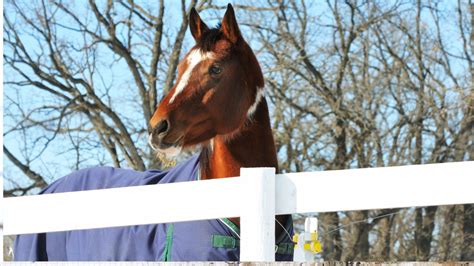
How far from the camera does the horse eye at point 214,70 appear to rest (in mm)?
3072

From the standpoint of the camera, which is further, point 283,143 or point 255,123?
point 283,143

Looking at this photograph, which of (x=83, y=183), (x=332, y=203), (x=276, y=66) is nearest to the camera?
(x=332, y=203)

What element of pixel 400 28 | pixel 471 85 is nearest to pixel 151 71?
pixel 400 28

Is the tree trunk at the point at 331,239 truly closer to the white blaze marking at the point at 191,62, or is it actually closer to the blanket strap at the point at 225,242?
the white blaze marking at the point at 191,62

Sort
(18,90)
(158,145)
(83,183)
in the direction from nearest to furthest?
(158,145) → (83,183) → (18,90)

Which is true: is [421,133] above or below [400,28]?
below

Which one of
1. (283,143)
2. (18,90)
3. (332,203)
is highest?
(18,90)

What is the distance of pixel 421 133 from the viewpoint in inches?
241

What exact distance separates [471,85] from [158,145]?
371 cm

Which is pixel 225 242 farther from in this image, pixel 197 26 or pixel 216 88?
pixel 197 26

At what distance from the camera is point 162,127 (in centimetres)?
292

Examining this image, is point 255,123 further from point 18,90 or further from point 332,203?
point 18,90

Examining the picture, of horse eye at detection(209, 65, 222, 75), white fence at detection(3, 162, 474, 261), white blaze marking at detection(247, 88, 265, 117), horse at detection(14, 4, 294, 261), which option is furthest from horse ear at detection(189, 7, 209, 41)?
white fence at detection(3, 162, 474, 261)

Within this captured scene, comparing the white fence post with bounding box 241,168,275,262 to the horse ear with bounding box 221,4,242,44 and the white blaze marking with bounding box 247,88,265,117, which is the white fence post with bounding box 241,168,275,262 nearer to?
the white blaze marking with bounding box 247,88,265,117
